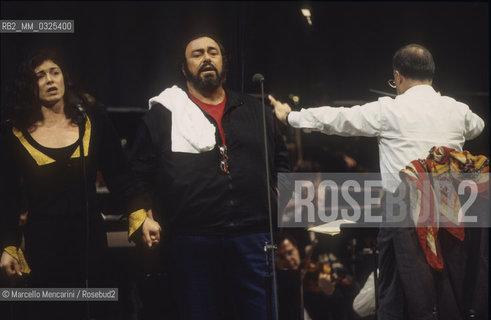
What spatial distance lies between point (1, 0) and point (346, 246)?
4.09 meters

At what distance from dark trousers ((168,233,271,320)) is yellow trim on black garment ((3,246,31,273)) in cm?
75

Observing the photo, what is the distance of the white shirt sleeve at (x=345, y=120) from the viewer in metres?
3.49

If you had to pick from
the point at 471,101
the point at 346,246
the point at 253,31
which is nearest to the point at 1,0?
the point at 253,31

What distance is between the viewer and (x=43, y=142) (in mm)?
3359

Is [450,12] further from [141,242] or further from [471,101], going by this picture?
[141,242]

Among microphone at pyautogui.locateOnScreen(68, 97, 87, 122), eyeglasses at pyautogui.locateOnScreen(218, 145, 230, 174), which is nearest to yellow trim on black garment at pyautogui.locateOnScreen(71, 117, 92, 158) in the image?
microphone at pyautogui.locateOnScreen(68, 97, 87, 122)

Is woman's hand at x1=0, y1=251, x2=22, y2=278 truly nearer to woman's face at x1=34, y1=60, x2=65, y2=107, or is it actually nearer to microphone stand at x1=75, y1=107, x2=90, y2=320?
microphone stand at x1=75, y1=107, x2=90, y2=320

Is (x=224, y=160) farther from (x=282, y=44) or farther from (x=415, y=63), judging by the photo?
(x=282, y=44)

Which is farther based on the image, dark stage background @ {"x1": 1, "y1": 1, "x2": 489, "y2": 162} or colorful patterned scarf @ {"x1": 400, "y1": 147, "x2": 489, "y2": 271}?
dark stage background @ {"x1": 1, "y1": 1, "x2": 489, "y2": 162}

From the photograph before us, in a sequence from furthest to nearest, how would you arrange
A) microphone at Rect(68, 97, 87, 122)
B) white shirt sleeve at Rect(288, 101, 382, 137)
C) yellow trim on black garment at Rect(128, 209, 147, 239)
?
white shirt sleeve at Rect(288, 101, 382, 137) → yellow trim on black garment at Rect(128, 209, 147, 239) → microphone at Rect(68, 97, 87, 122)

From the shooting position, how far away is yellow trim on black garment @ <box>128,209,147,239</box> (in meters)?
3.36

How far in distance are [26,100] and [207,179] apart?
1062 millimetres

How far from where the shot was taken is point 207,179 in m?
3.36

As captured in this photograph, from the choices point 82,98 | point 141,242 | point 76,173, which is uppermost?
point 82,98
